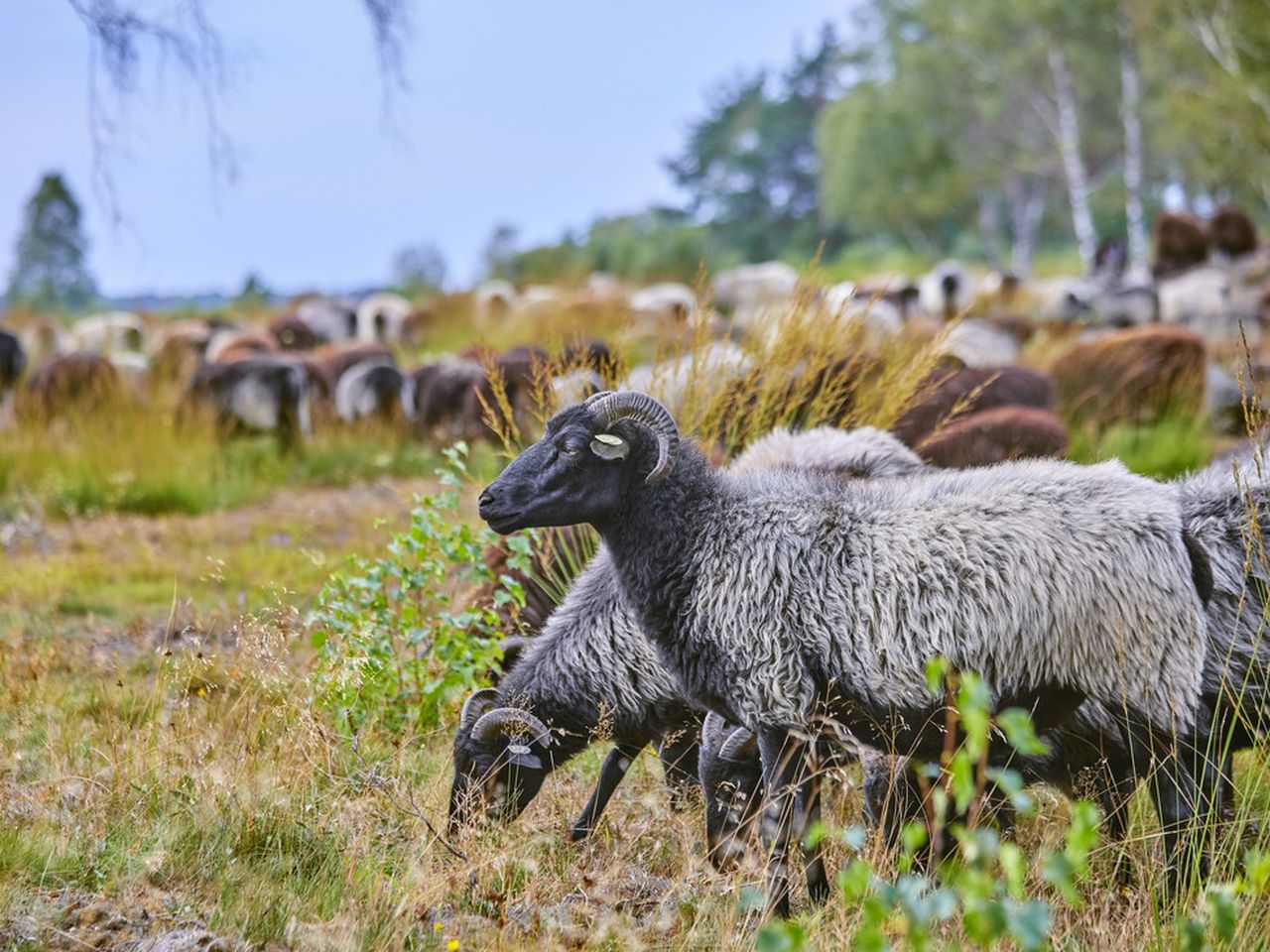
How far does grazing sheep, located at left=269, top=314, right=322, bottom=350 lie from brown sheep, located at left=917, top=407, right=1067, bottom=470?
16430 millimetres

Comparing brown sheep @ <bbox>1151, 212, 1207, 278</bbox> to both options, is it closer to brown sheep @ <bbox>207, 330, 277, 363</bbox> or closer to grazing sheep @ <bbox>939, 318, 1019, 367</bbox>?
grazing sheep @ <bbox>939, 318, 1019, 367</bbox>

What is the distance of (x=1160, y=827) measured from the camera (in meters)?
4.74

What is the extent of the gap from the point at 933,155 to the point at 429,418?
116 ft

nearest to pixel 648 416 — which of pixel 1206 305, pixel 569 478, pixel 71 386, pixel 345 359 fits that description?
pixel 569 478

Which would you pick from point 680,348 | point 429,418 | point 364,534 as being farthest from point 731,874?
point 429,418

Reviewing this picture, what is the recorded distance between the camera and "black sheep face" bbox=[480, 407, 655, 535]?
5055 millimetres

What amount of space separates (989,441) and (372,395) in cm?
872

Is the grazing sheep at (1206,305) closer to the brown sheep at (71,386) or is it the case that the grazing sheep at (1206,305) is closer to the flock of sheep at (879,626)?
the brown sheep at (71,386)

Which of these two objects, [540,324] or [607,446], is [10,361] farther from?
[607,446]

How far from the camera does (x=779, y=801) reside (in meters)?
4.88

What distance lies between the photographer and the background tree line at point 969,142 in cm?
3309

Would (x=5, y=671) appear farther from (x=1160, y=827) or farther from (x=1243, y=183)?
(x=1243, y=183)

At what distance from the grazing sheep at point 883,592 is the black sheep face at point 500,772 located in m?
0.88

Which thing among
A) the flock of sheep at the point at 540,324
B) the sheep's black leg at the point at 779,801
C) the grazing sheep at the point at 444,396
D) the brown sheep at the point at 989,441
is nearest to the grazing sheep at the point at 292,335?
the flock of sheep at the point at 540,324
